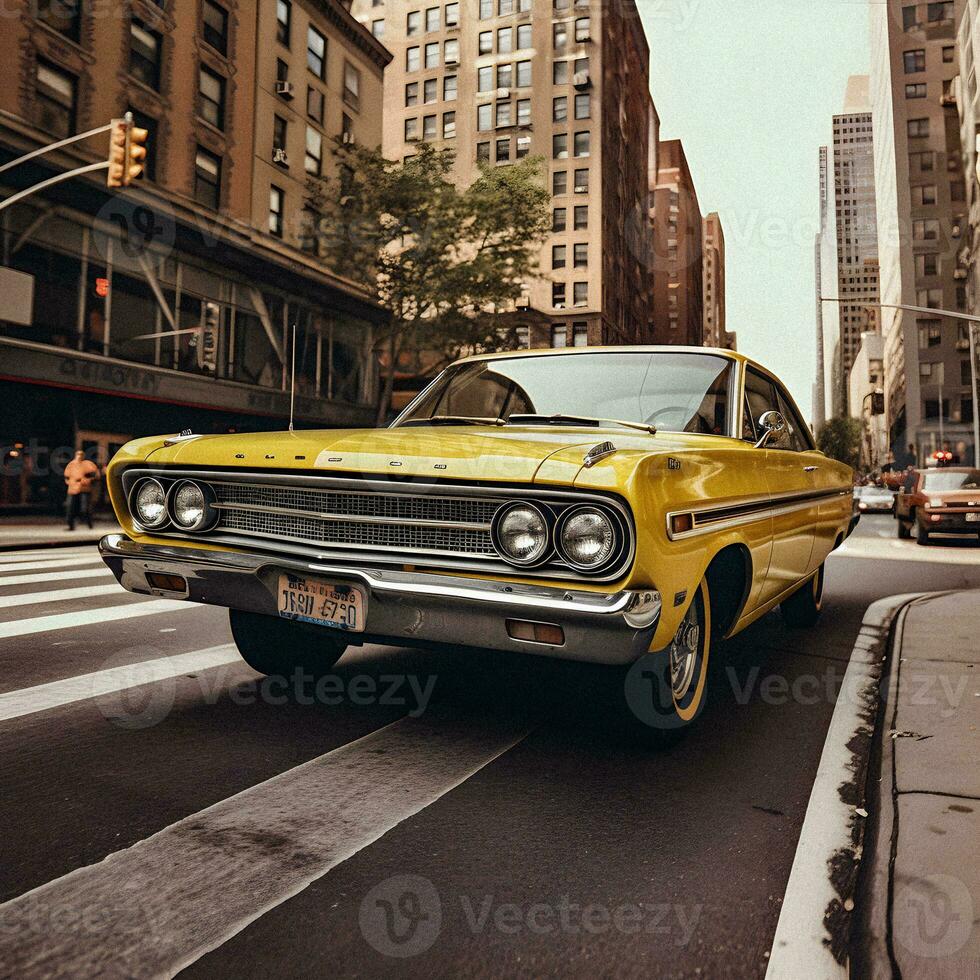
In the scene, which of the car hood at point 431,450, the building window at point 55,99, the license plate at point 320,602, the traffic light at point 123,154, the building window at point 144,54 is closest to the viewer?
the car hood at point 431,450

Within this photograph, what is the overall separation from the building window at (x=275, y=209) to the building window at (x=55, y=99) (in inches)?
311

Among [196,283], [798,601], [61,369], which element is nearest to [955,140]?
[196,283]

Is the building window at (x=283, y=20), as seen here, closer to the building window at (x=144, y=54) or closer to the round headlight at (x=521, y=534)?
the building window at (x=144, y=54)

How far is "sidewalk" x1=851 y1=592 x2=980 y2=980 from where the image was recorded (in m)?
2.00

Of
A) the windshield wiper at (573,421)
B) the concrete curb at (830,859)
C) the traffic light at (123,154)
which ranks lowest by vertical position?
the concrete curb at (830,859)

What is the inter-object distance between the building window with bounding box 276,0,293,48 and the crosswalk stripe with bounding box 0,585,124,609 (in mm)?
25480

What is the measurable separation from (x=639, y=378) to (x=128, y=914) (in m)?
3.34

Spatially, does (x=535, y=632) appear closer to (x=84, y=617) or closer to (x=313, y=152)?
(x=84, y=617)

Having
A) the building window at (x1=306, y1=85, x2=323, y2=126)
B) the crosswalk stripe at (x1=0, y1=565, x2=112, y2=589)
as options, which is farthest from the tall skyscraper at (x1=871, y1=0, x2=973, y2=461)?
the crosswalk stripe at (x1=0, y1=565, x2=112, y2=589)

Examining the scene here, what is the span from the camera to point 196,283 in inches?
947

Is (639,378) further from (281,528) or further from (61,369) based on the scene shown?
(61,369)

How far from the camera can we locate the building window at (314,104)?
30.0 meters

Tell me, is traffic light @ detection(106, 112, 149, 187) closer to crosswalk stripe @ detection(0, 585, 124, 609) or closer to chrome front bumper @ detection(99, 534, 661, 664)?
crosswalk stripe @ detection(0, 585, 124, 609)

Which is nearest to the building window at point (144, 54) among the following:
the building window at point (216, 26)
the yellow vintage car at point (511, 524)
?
the building window at point (216, 26)
